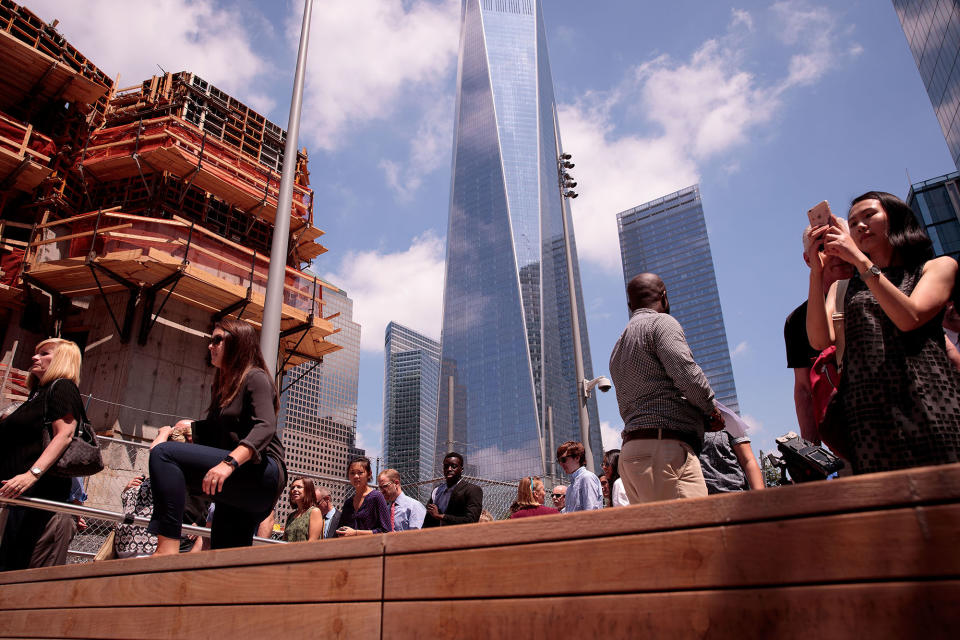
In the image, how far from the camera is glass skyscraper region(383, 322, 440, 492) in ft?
509

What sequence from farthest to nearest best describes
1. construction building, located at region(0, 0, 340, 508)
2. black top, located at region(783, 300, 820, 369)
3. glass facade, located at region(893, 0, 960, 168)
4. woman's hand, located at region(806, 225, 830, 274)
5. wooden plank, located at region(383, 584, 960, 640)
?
glass facade, located at region(893, 0, 960, 168), construction building, located at region(0, 0, 340, 508), black top, located at region(783, 300, 820, 369), woman's hand, located at region(806, 225, 830, 274), wooden plank, located at region(383, 584, 960, 640)

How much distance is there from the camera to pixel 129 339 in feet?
53.7

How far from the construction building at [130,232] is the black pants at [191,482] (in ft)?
39.3

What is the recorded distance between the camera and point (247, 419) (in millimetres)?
3252

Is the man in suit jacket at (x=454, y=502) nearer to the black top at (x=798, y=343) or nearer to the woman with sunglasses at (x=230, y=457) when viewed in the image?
the woman with sunglasses at (x=230, y=457)

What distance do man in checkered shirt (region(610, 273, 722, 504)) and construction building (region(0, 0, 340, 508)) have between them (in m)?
13.4

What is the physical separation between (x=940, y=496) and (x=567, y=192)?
1745 cm

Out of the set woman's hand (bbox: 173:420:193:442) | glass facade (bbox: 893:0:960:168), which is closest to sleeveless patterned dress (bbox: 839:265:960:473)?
woman's hand (bbox: 173:420:193:442)

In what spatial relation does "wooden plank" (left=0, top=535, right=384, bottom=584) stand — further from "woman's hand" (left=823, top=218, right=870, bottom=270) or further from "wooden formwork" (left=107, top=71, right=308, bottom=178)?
"wooden formwork" (left=107, top=71, right=308, bottom=178)

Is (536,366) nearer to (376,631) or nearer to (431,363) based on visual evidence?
(431,363)

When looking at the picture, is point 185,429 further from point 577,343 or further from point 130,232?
point 130,232

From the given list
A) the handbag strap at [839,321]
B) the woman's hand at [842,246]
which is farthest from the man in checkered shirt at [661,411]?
the woman's hand at [842,246]

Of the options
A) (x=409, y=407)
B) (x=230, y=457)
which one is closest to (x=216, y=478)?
(x=230, y=457)

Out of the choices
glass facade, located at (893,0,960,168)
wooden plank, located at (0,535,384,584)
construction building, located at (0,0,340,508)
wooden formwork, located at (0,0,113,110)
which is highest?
glass facade, located at (893,0,960,168)
